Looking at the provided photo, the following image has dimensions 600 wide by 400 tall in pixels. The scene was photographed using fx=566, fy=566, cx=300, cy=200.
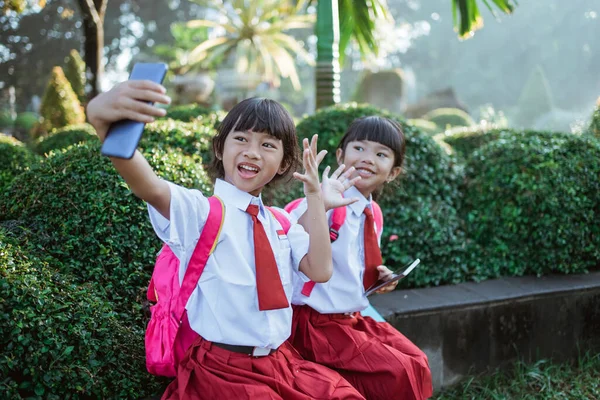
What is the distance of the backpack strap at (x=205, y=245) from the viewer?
176 cm

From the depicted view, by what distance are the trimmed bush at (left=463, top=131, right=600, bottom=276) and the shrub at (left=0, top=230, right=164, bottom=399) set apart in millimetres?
2728

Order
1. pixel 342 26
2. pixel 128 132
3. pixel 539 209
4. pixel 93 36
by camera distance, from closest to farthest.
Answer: pixel 128 132, pixel 539 209, pixel 342 26, pixel 93 36

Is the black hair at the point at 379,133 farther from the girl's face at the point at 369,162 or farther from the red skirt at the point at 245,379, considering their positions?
the red skirt at the point at 245,379

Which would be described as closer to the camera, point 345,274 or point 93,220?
point 345,274

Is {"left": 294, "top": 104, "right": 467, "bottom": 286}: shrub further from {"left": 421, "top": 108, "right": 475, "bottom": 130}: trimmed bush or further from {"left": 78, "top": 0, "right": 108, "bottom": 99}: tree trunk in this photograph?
{"left": 421, "top": 108, "right": 475, "bottom": 130}: trimmed bush

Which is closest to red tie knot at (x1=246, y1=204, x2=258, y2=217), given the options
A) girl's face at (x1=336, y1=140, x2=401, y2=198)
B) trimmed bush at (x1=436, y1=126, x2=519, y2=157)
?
girl's face at (x1=336, y1=140, x2=401, y2=198)

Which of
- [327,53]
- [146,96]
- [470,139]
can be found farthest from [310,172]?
[327,53]

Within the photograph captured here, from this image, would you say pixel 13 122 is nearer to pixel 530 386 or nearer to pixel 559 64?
pixel 530 386

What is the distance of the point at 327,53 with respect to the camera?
21.6ft

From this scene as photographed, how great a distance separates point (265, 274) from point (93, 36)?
27.9 ft

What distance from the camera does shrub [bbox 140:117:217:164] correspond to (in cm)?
339

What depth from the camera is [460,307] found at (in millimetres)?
3436

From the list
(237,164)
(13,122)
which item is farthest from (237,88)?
(237,164)

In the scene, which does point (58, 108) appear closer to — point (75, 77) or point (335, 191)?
point (75, 77)
